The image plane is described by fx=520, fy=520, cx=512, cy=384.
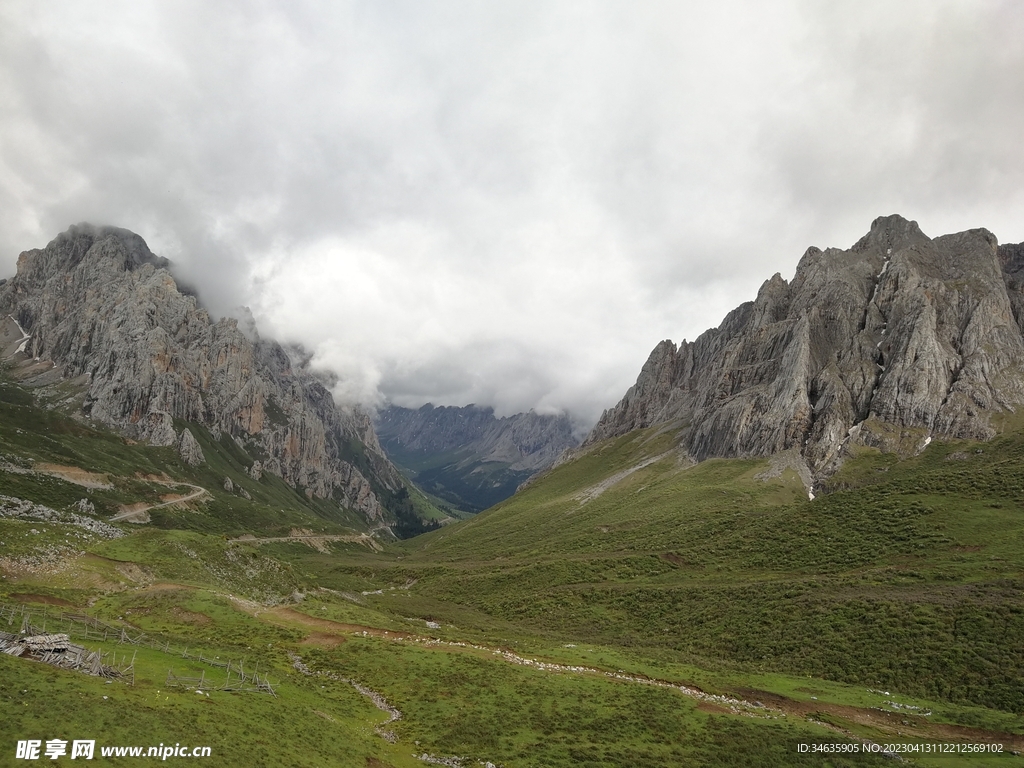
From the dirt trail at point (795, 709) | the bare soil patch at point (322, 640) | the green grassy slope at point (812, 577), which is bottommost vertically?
the bare soil patch at point (322, 640)

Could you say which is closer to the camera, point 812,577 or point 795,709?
point 795,709

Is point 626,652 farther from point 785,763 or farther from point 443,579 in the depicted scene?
point 443,579

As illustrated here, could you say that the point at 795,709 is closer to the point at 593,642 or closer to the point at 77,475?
the point at 593,642

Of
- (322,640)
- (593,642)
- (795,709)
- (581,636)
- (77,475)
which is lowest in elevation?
(581,636)

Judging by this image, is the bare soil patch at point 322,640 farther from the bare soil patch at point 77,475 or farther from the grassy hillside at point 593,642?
the bare soil patch at point 77,475

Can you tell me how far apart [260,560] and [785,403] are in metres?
179

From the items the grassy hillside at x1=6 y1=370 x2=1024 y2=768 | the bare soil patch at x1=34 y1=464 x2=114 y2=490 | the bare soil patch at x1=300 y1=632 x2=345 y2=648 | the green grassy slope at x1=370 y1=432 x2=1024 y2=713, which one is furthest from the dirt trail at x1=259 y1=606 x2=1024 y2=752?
the bare soil patch at x1=34 y1=464 x2=114 y2=490

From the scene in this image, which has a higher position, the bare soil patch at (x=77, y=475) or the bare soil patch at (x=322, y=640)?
the bare soil patch at (x=77, y=475)

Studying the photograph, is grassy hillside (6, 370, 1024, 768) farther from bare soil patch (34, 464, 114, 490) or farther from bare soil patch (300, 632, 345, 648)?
bare soil patch (34, 464, 114, 490)

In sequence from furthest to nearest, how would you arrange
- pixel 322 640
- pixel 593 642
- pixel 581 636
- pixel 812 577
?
pixel 812 577 → pixel 581 636 → pixel 593 642 → pixel 322 640

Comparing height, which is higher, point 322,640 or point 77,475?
point 77,475

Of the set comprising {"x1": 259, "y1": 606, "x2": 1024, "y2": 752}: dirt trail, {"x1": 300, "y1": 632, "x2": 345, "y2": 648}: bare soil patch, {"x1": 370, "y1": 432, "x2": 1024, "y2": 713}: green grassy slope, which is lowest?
{"x1": 300, "y1": 632, "x2": 345, "y2": 648}: bare soil patch

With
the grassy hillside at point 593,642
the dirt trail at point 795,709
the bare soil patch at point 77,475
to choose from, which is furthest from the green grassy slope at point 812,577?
the bare soil patch at point 77,475

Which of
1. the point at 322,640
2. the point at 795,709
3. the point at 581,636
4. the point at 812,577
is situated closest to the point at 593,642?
the point at 581,636
